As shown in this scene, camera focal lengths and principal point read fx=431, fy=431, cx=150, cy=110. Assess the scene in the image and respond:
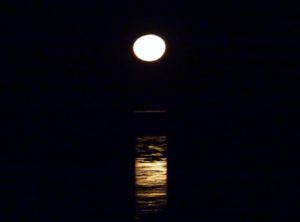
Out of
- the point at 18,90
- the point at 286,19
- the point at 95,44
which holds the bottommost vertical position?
the point at 18,90

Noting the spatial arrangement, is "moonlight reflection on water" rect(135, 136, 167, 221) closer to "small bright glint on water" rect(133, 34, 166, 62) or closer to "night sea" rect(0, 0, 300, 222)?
"night sea" rect(0, 0, 300, 222)

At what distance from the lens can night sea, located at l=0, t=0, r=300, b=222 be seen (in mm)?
2303

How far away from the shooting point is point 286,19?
2369 mm

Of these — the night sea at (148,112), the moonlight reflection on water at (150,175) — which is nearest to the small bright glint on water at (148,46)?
the night sea at (148,112)

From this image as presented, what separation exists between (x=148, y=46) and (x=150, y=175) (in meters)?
0.71

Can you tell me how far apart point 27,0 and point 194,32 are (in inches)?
35.5

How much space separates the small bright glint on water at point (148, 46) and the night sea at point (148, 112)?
31mm

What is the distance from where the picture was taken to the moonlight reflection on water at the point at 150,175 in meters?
2.37

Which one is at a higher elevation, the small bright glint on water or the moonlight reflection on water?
the small bright glint on water

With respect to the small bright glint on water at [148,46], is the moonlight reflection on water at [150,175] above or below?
below

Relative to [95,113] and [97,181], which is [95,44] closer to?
[95,113]

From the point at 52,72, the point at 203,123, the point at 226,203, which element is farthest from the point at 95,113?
the point at 226,203

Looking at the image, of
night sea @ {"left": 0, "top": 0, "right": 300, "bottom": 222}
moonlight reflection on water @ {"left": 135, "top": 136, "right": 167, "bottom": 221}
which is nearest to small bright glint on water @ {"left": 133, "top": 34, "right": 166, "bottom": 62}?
night sea @ {"left": 0, "top": 0, "right": 300, "bottom": 222}

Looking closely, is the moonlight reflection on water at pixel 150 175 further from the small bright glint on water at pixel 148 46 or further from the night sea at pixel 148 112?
the small bright glint on water at pixel 148 46
